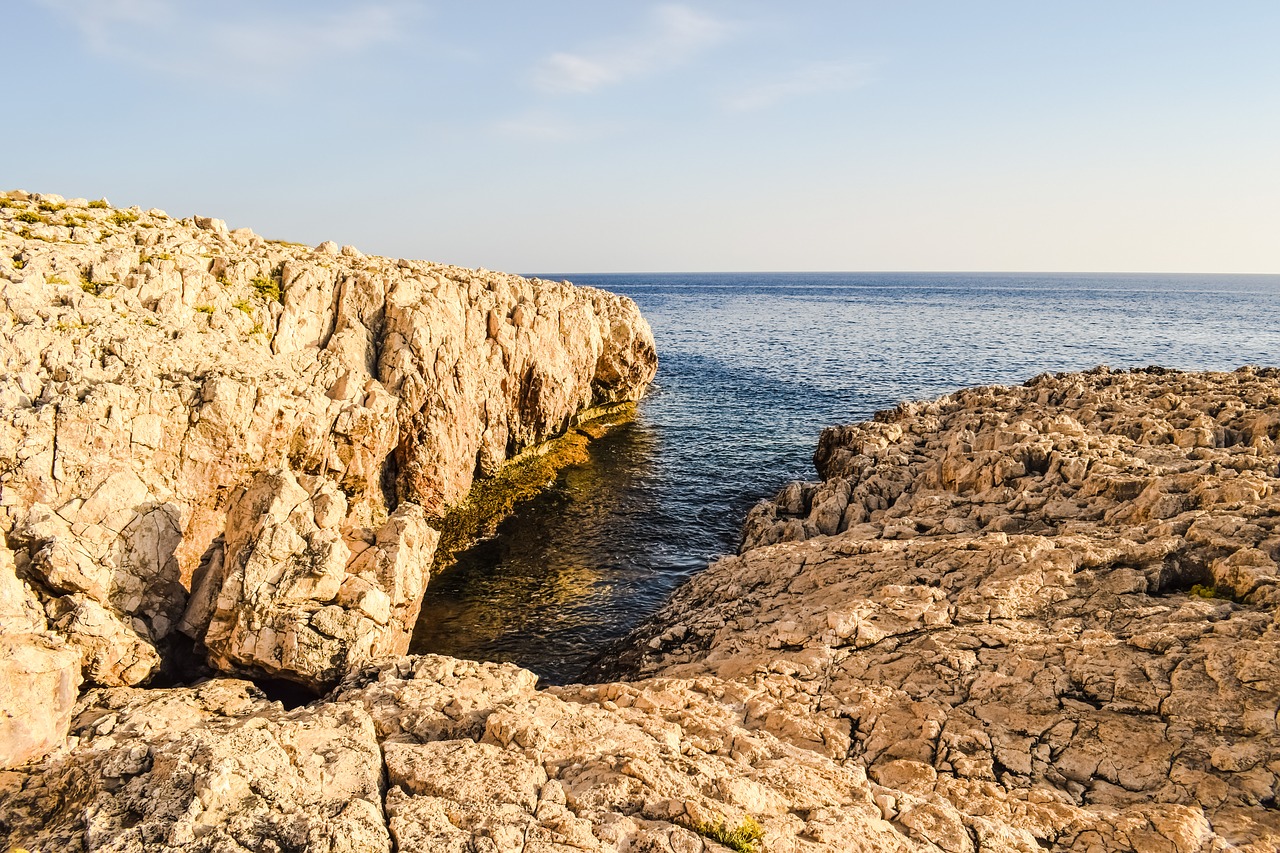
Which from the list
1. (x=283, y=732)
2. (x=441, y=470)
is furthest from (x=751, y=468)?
(x=283, y=732)

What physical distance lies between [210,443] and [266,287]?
33.9ft

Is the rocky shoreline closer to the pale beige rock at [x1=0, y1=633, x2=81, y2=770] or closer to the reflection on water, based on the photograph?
the pale beige rock at [x1=0, y1=633, x2=81, y2=770]

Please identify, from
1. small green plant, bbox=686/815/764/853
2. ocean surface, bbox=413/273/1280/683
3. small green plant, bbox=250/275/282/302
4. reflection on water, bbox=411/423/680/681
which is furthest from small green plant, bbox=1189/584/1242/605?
small green plant, bbox=250/275/282/302

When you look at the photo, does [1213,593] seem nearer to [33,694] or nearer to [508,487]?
[33,694]

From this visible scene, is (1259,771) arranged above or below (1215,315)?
below

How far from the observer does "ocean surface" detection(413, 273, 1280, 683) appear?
1014 inches

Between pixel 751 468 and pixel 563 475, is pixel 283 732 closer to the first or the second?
pixel 563 475

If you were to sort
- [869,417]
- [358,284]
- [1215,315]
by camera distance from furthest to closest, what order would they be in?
[1215,315], [869,417], [358,284]

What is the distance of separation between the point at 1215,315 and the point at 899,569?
171 meters

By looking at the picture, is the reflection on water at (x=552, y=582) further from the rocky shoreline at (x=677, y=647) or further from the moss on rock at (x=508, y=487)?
the rocky shoreline at (x=677, y=647)

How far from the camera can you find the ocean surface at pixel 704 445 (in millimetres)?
25766

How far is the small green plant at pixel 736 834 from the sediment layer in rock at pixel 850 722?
6cm

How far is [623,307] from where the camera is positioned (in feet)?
196

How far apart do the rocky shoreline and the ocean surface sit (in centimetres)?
452
